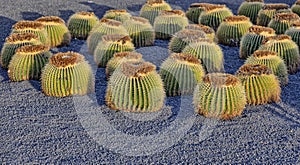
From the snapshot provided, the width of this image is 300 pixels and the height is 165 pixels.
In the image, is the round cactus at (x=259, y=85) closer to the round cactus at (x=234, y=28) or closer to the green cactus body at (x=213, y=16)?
the round cactus at (x=234, y=28)

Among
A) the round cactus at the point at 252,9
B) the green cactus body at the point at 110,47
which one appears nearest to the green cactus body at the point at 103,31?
the green cactus body at the point at 110,47

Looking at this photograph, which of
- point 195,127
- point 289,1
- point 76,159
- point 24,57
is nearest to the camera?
point 76,159

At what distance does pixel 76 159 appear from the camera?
6020 millimetres

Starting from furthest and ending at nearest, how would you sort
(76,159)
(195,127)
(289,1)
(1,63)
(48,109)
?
(289,1) < (1,63) < (48,109) < (195,127) < (76,159)

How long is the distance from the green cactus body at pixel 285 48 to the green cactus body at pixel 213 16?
9.11 ft

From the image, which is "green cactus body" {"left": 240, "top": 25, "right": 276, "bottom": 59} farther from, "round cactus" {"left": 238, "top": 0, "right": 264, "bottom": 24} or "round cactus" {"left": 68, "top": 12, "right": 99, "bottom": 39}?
"round cactus" {"left": 68, "top": 12, "right": 99, "bottom": 39}

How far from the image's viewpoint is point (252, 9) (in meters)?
13.1

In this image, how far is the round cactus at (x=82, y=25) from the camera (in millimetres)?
11359

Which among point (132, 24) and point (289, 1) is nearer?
point (132, 24)

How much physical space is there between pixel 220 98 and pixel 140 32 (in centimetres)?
408

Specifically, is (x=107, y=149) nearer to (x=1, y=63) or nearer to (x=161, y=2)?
(x=1, y=63)

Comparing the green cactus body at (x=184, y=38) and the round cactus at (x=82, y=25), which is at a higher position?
the green cactus body at (x=184, y=38)

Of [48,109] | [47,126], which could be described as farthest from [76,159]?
[48,109]

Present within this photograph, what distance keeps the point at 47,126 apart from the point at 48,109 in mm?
617
